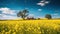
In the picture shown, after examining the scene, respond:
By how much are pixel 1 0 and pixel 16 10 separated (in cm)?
41

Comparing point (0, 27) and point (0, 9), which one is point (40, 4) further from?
point (0, 27)

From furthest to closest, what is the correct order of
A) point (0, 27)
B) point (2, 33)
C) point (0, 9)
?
point (0, 9), point (0, 27), point (2, 33)

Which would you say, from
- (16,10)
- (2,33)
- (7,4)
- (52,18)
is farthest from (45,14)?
(2,33)

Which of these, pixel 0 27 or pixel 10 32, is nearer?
pixel 10 32

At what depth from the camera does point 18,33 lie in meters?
2.44

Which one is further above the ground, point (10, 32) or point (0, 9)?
point (0, 9)

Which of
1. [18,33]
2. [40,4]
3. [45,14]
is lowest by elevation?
[18,33]

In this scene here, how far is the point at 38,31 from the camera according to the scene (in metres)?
2.45

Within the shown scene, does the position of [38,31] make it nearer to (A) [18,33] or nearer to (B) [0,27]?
(A) [18,33]

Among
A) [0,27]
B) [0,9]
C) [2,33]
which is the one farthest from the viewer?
[0,9]

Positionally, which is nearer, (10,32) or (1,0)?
(10,32)

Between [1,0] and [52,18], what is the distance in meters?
1.30

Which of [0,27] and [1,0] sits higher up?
[1,0]

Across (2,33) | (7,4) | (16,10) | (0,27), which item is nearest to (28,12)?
(16,10)
